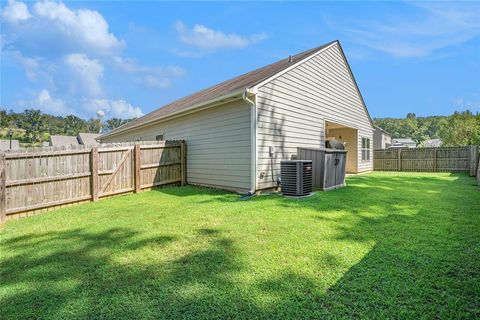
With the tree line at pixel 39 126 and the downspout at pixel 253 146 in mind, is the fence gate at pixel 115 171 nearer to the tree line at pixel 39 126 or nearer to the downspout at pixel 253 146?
the downspout at pixel 253 146

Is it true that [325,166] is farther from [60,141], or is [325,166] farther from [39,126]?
[39,126]

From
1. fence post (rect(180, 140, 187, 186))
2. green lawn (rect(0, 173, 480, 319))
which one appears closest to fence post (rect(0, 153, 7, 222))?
green lawn (rect(0, 173, 480, 319))

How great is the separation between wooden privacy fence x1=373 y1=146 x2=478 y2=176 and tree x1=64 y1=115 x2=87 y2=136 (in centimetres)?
7257

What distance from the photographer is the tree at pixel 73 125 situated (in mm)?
66812

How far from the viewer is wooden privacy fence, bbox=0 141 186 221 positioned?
600cm

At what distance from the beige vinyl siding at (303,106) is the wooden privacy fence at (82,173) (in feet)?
12.4

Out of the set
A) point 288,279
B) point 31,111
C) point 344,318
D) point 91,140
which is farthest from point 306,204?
point 31,111

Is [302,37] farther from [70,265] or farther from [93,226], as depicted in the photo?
[70,265]

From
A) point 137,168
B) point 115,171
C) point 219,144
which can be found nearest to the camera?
point 115,171

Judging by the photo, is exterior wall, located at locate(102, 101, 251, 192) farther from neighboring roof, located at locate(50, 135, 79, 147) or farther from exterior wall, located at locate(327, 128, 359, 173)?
neighboring roof, located at locate(50, 135, 79, 147)

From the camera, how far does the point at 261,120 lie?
7.22 m

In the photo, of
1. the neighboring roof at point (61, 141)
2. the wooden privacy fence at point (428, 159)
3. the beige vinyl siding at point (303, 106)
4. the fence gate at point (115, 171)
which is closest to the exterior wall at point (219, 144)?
the beige vinyl siding at point (303, 106)

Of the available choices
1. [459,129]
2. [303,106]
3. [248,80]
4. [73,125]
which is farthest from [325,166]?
[73,125]

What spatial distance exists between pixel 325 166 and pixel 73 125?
78793 millimetres
